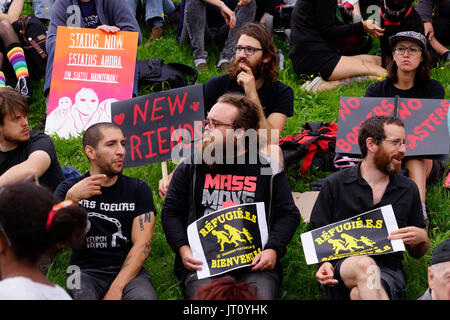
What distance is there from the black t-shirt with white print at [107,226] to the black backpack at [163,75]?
3015mm

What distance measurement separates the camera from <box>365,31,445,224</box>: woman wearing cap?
5.82 m

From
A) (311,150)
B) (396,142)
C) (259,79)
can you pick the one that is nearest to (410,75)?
(311,150)

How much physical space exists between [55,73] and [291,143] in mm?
2694

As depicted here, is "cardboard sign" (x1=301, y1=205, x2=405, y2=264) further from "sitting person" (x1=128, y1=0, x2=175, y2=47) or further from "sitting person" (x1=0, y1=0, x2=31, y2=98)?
"sitting person" (x1=128, y1=0, x2=175, y2=47)

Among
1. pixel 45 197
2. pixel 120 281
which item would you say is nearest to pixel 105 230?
pixel 120 281

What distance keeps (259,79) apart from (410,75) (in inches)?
53.5

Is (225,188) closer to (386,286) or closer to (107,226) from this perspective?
(107,226)

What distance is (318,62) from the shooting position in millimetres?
7445

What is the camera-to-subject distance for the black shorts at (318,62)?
743cm

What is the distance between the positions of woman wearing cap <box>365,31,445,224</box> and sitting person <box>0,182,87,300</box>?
3761 millimetres

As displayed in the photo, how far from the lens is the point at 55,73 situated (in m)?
6.94

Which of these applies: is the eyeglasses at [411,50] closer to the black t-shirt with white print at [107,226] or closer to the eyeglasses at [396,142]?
the eyeglasses at [396,142]

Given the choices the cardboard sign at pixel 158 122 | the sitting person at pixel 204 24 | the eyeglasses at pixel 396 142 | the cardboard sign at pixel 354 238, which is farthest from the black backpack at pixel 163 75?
the cardboard sign at pixel 354 238
